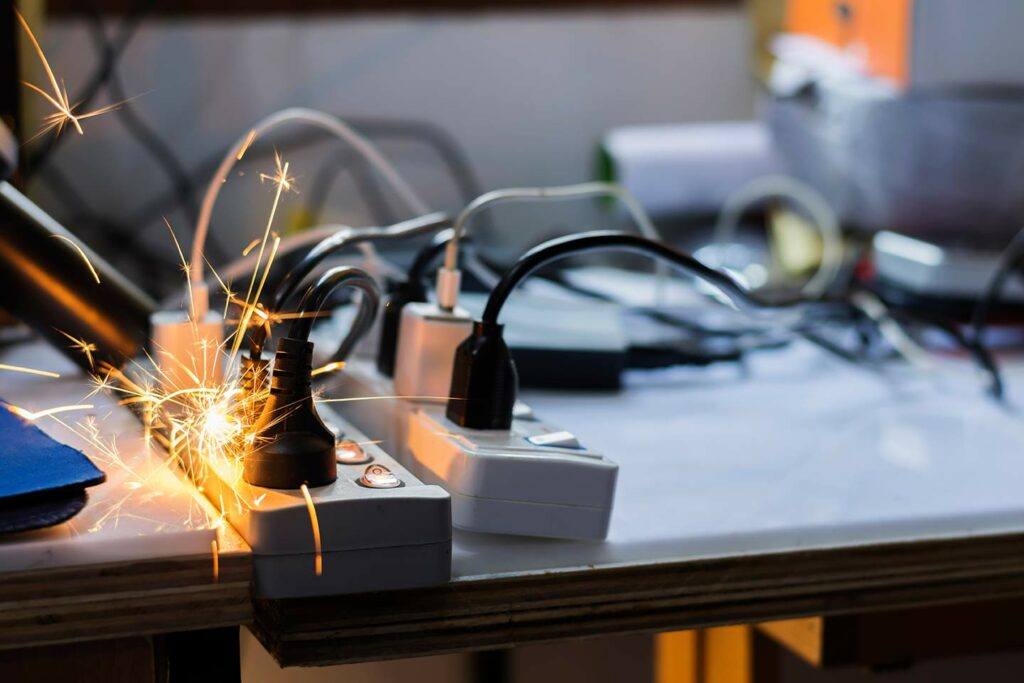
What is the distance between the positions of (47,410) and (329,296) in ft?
0.61

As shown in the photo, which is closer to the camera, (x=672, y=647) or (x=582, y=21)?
(x=672, y=647)

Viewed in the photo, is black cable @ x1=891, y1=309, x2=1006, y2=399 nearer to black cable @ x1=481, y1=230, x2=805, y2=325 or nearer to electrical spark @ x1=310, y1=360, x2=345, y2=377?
black cable @ x1=481, y1=230, x2=805, y2=325

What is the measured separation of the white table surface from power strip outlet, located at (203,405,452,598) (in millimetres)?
28

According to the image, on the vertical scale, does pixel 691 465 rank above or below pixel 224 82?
below

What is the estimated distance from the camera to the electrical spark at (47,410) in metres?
0.50

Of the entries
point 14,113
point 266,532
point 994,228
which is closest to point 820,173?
point 994,228

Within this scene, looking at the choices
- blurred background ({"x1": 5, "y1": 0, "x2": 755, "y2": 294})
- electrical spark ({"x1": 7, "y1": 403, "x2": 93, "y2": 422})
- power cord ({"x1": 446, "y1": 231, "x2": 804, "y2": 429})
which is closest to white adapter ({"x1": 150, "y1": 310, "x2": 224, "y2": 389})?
electrical spark ({"x1": 7, "y1": 403, "x2": 93, "y2": 422})

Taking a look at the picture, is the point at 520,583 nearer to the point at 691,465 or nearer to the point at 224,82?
the point at 691,465

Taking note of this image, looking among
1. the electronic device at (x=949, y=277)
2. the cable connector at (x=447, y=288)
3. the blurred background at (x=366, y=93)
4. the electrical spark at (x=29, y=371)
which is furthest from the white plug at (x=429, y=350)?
the blurred background at (x=366, y=93)

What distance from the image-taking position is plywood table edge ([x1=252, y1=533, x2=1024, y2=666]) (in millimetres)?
396

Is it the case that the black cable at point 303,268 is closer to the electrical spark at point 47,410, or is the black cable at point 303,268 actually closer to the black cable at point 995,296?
the electrical spark at point 47,410

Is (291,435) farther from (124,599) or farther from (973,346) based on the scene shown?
(973,346)

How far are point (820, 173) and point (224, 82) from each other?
27.7 inches

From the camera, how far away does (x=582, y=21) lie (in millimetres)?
1544
